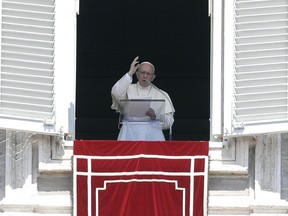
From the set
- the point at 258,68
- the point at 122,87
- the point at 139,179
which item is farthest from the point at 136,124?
the point at 258,68

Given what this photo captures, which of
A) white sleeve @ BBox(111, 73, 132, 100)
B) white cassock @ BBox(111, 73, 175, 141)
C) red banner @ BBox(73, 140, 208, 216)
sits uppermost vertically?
white sleeve @ BBox(111, 73, 132, 100)

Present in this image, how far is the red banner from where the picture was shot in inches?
564

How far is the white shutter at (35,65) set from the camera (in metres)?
14.4

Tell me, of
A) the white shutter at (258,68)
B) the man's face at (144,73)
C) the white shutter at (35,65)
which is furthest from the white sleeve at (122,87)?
the white shutter at (258,68)

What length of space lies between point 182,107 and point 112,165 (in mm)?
5894

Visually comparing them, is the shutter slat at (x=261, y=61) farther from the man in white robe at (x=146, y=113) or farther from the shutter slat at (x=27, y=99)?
the shutter slat at (x=27, y=99)

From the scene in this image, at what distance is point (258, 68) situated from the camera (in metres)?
14.4

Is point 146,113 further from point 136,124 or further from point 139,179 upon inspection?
point 139,179

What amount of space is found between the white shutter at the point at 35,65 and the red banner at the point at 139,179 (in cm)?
38

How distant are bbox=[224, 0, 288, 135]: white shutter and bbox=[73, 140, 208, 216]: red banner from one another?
0.43 metres

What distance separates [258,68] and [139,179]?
1.30m

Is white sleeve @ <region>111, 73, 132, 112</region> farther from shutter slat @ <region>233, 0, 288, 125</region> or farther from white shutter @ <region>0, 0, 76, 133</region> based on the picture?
shutter slat @ <region>233, 0, 288, 125</region>

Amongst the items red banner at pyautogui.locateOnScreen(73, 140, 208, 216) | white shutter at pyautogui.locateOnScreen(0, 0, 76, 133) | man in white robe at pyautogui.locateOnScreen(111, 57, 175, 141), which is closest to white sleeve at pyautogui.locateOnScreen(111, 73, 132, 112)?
man in white robe at pyautogui.locateOnScreen(111, 57, 175, 141)

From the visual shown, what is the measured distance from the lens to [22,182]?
14.4 metres
